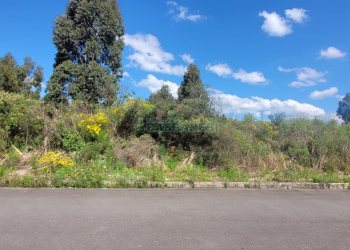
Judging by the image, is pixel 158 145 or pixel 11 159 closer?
pixel 11 159

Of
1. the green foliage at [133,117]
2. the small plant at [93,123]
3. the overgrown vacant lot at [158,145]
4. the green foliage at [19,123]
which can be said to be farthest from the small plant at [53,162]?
the green foliage at [133,117]

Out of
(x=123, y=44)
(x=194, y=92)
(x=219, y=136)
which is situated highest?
(x=123, y=44)

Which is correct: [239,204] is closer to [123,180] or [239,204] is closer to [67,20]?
[123,180]

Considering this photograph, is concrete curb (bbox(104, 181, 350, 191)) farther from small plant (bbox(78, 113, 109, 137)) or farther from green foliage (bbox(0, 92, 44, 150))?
green foliage (bbox(0, 92, 44, 150))

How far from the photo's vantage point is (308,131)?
1328cm

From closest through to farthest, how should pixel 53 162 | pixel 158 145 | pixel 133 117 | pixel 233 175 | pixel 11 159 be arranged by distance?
pixel 53 162, pixel 233 175, pixel 11 159, pixel 158 145, pixel 133 117

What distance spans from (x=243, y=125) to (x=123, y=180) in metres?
6.12

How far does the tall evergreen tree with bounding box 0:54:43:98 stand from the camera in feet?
118

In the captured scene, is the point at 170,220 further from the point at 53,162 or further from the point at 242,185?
the point at 53,162

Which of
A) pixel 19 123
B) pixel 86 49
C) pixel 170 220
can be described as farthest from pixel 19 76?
pixel 170 220

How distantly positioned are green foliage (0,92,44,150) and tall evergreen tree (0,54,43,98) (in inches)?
838

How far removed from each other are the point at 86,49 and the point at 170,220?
2094cm

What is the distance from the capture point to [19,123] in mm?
11844

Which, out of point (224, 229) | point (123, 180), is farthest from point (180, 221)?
point (123, 180)
